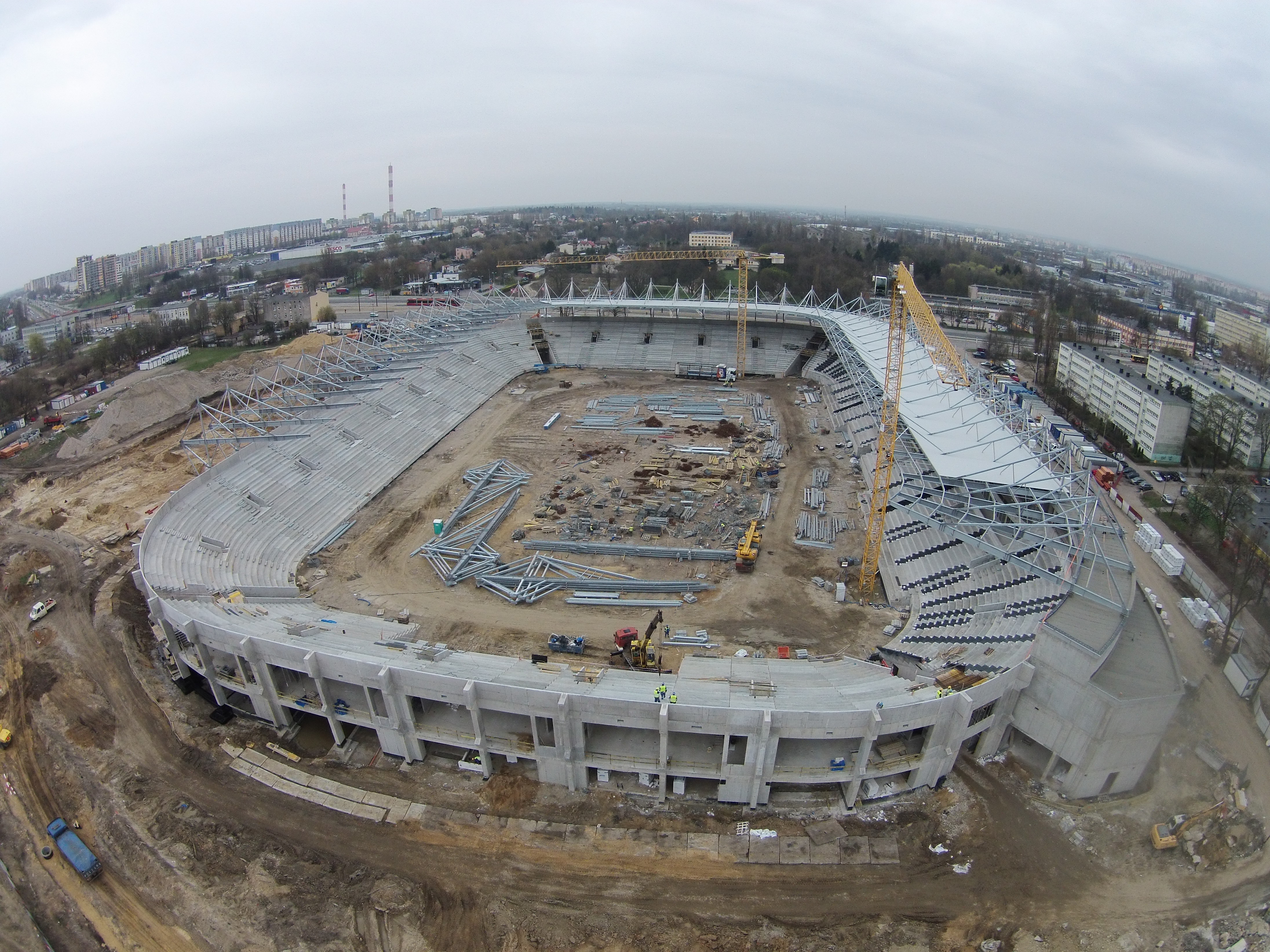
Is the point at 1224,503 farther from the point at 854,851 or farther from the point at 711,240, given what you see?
the point at 711,240

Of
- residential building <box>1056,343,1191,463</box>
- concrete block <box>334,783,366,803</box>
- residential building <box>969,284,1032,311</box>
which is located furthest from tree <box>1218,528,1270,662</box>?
residential building <box>969,284,1032,311</box>

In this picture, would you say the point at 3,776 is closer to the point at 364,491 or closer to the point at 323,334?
the point at 364,491

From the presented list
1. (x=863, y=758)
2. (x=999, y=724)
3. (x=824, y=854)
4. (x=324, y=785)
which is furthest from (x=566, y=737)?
(x=999, y=724)

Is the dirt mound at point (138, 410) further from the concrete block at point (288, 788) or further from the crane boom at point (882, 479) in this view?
the crane boom at point (882, 479)

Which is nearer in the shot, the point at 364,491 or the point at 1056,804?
the point at 1056,804

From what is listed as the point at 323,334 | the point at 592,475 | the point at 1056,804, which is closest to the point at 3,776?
the point at 592,475

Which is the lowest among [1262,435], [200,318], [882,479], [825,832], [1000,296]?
[825,832]

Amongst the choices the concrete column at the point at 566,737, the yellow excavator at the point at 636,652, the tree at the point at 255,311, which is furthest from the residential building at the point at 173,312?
the concrete column at the point at 566,737
